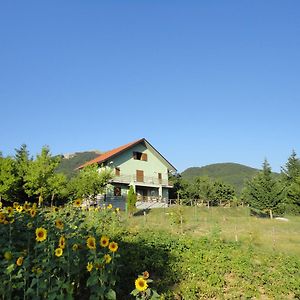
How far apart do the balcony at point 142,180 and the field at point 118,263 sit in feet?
84.5

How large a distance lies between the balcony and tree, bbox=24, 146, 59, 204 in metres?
11.1

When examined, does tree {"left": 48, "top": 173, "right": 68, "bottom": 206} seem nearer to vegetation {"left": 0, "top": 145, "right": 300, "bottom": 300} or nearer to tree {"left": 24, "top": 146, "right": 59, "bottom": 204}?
tree {"left": 24, "top": 146, "right": 59, "bottom": 204}

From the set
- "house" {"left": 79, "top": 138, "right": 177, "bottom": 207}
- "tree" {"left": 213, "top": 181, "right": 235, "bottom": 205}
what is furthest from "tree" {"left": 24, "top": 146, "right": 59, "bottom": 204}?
"tree" {"left": 213, "top": 181, "right": 235, "bottom": 205}

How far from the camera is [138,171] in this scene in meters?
37.7

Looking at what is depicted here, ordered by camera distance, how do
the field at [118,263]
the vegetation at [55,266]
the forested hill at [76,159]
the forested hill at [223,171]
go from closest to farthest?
the vegetation at [55,266] < the field at [118,263] < the forested hill at [76,159] < the forested hill at [223,171]

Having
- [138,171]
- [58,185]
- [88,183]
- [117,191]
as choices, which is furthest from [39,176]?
[138,171]

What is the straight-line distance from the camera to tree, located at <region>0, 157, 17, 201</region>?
2316 centimetres

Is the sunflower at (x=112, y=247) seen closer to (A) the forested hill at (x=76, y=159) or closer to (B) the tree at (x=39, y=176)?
(B) the tree at (x=39, y=176)

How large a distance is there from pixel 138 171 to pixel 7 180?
16.4 meters

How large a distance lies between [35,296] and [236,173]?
4811 inches

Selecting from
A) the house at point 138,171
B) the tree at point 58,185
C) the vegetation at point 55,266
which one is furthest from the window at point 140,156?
the vegetation at point 55,266

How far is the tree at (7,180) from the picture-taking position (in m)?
23.2

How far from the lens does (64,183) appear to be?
25297 millimetres

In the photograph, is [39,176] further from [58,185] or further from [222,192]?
[222,192]
